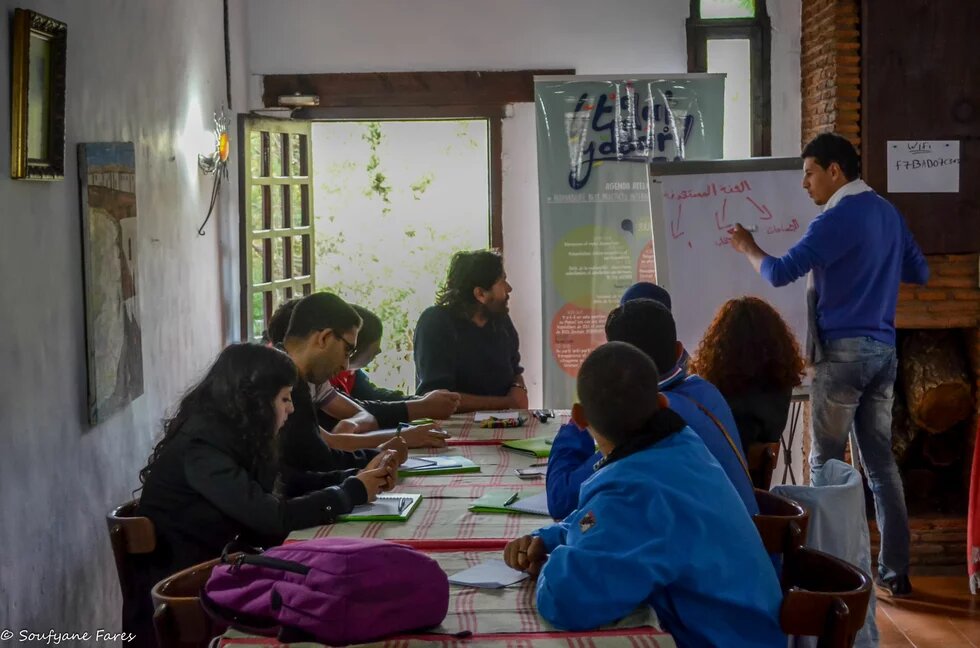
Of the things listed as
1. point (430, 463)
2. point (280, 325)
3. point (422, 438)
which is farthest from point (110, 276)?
point (430, 463)

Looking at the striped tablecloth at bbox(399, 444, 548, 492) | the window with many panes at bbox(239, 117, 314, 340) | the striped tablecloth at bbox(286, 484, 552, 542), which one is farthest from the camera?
the window with many panes at bbox(239, 117, 314, 340)

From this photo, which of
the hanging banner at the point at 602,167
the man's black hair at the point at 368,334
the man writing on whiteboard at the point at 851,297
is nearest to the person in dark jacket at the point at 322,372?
the man's black hair at the point at 368,334

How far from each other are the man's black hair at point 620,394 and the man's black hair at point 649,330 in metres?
0.64

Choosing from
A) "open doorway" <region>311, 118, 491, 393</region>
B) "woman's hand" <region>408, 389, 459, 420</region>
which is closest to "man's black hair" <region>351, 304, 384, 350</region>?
"woman's hand" <region>408, 389, 459, 420</region>

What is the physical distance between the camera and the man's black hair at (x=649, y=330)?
297 cm

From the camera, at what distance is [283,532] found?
9.25ft

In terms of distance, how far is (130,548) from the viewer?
2.77m

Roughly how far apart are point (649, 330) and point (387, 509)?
0.79m

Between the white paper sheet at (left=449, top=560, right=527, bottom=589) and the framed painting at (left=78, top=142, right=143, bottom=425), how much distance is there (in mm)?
1806

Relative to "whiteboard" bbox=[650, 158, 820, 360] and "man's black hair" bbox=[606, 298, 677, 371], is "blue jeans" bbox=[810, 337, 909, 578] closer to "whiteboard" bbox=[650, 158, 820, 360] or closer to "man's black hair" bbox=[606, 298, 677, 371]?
"whiteboard" bbox=[650, 158, 820, 360]

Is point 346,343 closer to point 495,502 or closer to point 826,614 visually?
point 495,502

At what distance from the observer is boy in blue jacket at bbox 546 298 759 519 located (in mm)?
2797

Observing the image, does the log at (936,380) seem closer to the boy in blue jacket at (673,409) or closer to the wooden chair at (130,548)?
the boy in blue jacket at (673,409)

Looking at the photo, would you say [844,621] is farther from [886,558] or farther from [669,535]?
[886,558]
